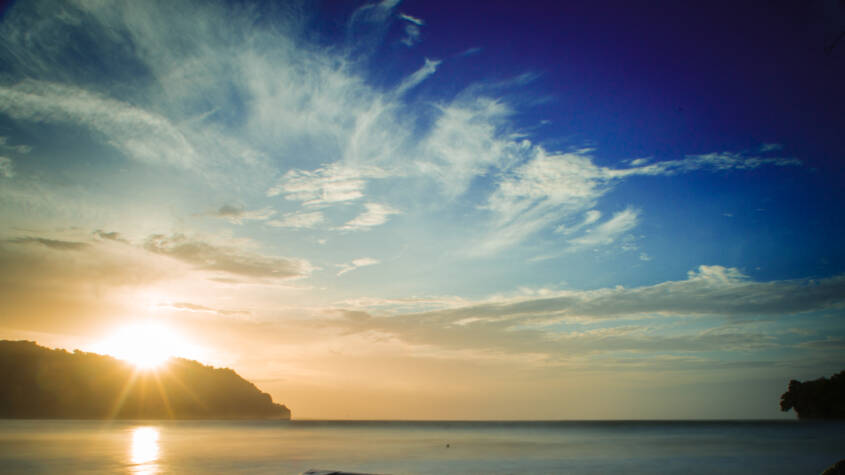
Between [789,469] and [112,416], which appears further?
[112,416]

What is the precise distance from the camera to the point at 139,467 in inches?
1337

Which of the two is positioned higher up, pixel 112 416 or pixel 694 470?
pixel 694 470

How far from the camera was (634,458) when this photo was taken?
46750 mm

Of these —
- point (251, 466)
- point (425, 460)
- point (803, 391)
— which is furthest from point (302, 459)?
point (803, 391)

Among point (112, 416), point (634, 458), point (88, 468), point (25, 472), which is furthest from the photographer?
point (112, 416)

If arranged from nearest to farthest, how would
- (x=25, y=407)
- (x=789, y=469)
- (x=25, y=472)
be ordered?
(x=25, y=472) → (x=789, y=469) → (x=25, y=407)

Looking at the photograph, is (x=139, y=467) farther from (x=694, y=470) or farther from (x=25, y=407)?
(x=25, y=407)

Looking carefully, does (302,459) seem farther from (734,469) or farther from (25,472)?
(734,469)

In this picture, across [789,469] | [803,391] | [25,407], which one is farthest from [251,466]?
[25,407]

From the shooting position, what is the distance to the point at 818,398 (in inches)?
5187

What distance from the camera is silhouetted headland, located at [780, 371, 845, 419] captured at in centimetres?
12850

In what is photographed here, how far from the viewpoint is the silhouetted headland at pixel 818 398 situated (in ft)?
422

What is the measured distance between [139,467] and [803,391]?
6814 inches

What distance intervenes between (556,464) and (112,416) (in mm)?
221022
